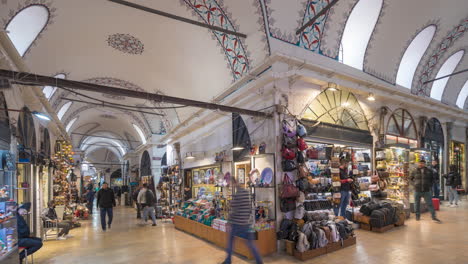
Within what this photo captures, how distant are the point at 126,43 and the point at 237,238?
5730 mm

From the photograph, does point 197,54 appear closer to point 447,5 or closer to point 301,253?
point 301,253

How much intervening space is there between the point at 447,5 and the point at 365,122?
13.3 feet

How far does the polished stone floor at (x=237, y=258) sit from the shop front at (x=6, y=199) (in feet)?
4.48

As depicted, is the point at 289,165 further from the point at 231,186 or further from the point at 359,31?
the point at 359,31

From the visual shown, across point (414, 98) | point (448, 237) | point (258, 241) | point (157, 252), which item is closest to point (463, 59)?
point (414, 98)

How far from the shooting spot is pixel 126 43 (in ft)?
23.4

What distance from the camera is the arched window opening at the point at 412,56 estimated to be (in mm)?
8570

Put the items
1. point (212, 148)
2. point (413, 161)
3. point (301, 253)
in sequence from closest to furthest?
point (301, 253) < point (212, 148) < point (413, 161)

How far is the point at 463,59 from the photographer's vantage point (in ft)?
33.9

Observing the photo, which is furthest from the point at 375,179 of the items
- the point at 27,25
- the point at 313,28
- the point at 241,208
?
the point at 27,25

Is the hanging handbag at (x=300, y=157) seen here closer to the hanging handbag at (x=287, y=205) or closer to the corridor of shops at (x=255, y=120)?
the corridor of shops at (x=255, y=120)

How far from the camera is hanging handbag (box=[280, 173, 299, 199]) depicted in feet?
16.9

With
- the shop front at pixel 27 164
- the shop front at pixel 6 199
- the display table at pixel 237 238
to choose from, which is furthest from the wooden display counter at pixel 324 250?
the shop front at pixel 27 164

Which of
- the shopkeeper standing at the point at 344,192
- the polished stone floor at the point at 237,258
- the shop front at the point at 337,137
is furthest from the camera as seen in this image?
the shopkeeper standing at the point at 344,192
